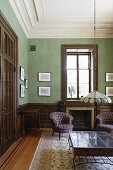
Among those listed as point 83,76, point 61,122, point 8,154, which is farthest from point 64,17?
point 8,154

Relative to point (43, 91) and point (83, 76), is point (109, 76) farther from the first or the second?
point (43, 91)

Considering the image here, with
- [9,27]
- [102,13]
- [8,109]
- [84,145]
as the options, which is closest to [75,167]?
[84,145]

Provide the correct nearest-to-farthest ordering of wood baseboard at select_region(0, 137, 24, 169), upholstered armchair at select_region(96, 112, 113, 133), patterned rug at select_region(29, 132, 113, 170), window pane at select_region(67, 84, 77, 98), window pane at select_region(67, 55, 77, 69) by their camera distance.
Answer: patterned rug at select_region(29, 132, 113, 170) < wood baseboard at select_region(0, 137, 24, 169) < upholstered armchair at select_region(96, 112, 113, 133) < window pane at select_region(67, 84, 77, 98) < window pane at select_region(67, 55, 77, 69)

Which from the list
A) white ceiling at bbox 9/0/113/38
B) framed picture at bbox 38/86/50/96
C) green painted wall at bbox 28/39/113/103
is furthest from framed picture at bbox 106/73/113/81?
framed picture at bbox 38/86/50/96

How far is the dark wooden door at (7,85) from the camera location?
497 centimetres

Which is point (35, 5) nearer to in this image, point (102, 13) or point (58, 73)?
point (102, 13)

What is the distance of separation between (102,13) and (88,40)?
1.56m

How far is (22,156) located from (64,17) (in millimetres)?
4964

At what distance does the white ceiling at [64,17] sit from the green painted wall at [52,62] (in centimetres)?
27

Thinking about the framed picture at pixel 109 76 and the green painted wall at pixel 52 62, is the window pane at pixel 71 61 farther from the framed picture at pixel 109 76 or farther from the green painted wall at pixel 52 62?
the framed picture at pixel 109 76

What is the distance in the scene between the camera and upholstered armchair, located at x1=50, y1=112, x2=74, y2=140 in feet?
21.8

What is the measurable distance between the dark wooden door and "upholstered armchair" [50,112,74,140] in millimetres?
1275

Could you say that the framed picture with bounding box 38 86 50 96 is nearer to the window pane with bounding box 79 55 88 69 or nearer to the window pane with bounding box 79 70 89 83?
the window pane with bounding box 79 70 89 83

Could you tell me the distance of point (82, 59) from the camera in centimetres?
896
